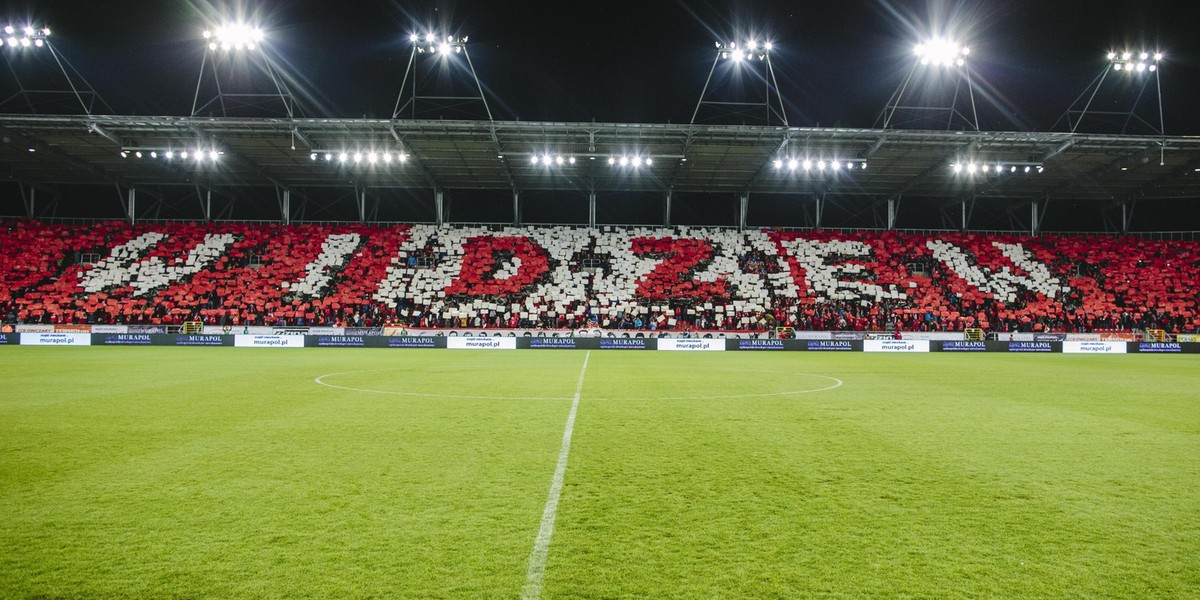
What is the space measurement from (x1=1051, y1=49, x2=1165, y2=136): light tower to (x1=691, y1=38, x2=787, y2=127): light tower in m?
14.7

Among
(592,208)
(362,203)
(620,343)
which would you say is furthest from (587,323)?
(362,203)

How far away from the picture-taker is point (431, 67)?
1330 inches

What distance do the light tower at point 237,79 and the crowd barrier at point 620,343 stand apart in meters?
10.9

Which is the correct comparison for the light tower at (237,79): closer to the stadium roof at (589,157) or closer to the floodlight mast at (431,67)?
the stadium roof at (589,157)

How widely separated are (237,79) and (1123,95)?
152ft

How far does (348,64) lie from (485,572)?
35253 mm

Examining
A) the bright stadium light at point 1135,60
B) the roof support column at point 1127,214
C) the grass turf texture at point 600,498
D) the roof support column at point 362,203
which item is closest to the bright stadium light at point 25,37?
the roof support column at point 362,203

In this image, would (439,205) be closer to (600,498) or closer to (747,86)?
(747,86)

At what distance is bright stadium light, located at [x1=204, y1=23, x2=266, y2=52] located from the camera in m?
28.2

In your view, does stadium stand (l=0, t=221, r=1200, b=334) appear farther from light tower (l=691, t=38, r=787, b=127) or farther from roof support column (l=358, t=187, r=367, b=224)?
light tower (l=691, t=38, r=787, b=127)

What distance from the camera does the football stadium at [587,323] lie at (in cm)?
455

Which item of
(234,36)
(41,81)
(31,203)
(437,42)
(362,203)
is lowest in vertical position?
(31,203)

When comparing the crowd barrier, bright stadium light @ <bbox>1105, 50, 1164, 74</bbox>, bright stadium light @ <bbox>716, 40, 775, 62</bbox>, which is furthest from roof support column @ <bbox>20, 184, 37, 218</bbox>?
bright stadium light @ <bbox>1105, 50, 1164, 74</bbox>

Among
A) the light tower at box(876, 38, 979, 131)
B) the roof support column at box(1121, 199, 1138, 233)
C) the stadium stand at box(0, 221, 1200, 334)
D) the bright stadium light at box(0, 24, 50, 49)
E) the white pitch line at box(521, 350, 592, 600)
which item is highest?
the bright stadium light at box(0, 24, 50, 49)
